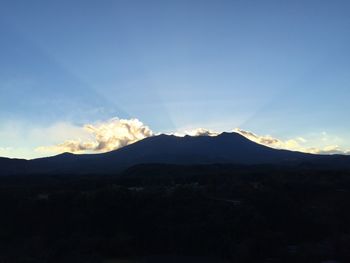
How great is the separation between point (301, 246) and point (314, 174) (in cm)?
3268

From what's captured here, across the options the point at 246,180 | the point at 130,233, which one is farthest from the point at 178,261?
the point at 246,180

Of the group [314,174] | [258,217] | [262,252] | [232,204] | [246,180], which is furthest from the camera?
[314,174]

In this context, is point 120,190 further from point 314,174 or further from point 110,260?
point 314,174

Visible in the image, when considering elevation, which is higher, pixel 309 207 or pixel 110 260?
pixel 309 207

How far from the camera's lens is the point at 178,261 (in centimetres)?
3488

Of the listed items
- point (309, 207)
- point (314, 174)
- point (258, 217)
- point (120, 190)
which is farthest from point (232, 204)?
point (314, 174)

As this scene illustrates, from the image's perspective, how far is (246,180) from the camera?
61.3 metres

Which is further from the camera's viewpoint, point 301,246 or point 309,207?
point 309,207

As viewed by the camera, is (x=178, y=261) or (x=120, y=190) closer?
(x=178, y=261)

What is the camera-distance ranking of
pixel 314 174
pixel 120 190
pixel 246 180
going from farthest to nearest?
pixel 314 174 → pixel 246 180 → pixel 120 190

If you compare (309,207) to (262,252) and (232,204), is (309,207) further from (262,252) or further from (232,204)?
(262,252)

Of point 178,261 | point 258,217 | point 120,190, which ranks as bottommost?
point 178,261

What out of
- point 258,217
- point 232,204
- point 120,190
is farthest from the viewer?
point 120,190

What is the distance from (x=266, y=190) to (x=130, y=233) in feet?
49.9
